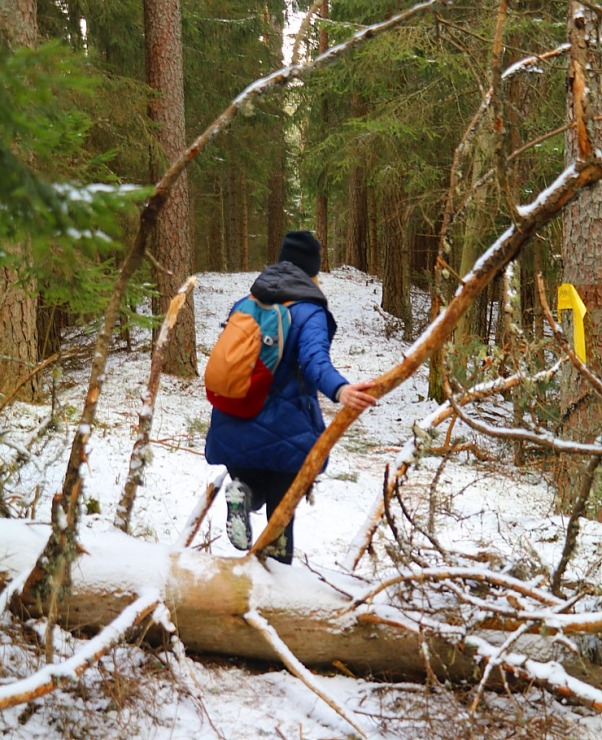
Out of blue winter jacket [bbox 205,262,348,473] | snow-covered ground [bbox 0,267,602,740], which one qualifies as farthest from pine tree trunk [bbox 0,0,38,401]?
blue winter jacket [bbox 205,262,348,473]

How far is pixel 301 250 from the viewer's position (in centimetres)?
321

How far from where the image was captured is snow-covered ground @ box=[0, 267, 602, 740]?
7.95ft

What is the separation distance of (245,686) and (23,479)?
2.73 metres

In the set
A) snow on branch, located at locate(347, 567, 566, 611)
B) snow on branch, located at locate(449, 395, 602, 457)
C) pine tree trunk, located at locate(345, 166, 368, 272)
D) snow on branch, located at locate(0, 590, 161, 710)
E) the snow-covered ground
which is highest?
pine tree trunk, located at locate(345, 166, 368, 272)

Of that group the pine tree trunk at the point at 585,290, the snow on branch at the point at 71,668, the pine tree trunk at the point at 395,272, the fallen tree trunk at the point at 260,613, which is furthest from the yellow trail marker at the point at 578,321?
the pine tree trunk at the point at 395,272

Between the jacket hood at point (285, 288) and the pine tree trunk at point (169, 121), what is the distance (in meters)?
6.96

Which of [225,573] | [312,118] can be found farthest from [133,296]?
[312,118]

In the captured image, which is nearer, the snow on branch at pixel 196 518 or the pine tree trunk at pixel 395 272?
the snow on branch at pixel 196 518

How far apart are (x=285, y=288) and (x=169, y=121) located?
320 inches

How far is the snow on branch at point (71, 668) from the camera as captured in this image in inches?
81.6

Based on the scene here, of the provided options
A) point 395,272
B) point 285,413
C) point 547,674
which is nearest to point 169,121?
point 395,272

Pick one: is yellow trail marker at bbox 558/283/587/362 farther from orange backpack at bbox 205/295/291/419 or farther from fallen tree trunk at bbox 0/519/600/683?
orange backpack at bbox 205/295/291/419

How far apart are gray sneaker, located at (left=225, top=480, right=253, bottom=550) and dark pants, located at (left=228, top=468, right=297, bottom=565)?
0.04 metres

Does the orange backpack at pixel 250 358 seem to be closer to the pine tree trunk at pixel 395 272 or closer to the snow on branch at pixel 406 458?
the snow on branch at pixel 406 458
